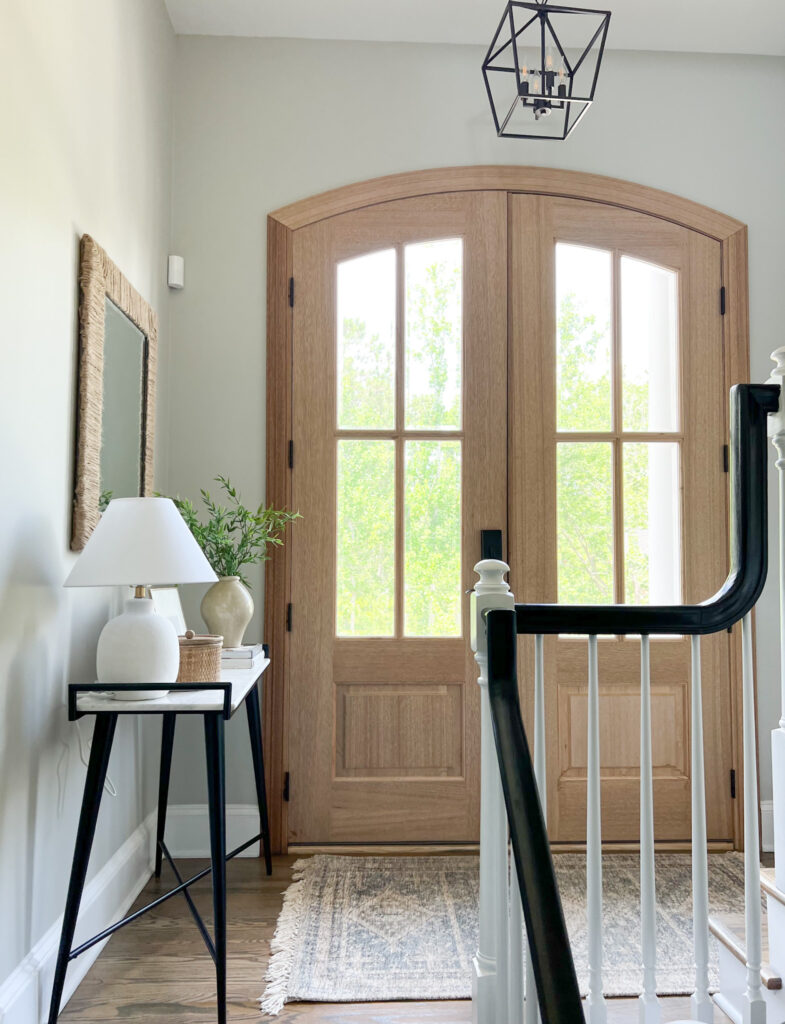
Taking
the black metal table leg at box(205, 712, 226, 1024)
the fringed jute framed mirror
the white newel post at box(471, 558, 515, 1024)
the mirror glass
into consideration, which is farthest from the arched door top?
the white newel post at box(471, 558, 515, 1024)

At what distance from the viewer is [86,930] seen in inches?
81.4

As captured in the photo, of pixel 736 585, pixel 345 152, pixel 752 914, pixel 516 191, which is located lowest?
pixel 752 914

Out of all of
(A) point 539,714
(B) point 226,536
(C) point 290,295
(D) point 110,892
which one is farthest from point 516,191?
(D) point 110,892

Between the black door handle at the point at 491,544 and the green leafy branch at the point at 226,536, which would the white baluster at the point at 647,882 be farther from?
the black door handle at the point at 491,544

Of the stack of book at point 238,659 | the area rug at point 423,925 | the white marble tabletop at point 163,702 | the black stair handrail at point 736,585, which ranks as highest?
the black stair handrail at point 736,585

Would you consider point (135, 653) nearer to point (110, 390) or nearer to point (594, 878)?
point (110, 390)

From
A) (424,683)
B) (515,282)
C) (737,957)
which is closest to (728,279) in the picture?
(515,282)

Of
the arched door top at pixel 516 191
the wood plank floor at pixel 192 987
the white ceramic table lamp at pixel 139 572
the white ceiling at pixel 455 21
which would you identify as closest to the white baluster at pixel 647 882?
the wood plank floor at pixel 192 987

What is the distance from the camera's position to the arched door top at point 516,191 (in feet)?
10.0

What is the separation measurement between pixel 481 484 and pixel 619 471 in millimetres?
517

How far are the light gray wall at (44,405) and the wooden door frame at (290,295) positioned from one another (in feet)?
2.27

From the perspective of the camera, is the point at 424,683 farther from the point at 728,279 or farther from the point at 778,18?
the point at 778,18

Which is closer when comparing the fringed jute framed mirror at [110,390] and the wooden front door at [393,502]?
the fringed jute framed mirror at [110,390]

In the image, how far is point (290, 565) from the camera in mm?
3002
